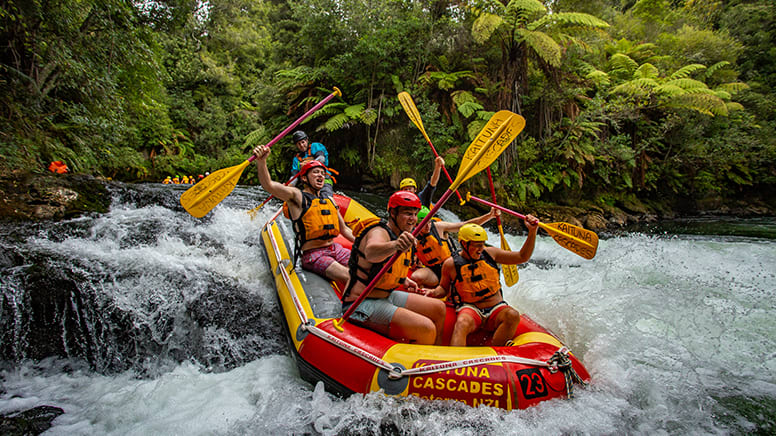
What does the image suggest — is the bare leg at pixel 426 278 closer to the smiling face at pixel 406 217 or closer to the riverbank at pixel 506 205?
the smiling face at pixel 406 217

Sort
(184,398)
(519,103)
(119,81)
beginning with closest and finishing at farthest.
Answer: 1. (184,398)
2. (119,81)
3. (519,103)

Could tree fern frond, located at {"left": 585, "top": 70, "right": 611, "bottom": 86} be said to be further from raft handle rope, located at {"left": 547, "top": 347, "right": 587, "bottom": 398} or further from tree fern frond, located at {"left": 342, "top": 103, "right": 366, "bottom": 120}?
raft handle rope, located at {"left": 547, "top": 347, "right": 587, "bottom": 398}

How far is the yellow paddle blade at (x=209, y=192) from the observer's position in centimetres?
289

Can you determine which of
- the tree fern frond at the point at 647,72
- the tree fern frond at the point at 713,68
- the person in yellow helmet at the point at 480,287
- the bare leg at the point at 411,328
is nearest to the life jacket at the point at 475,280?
the person in yellow helmet at the point at 480,287

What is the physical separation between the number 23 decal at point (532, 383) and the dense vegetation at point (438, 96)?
6.50 meters

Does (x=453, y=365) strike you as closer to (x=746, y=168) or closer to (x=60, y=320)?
(x=60, y=320)

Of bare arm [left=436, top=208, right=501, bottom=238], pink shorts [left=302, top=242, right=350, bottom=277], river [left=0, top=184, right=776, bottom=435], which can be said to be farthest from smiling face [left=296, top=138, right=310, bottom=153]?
bare arm [left=436, top=208, right=501, bottom=238]

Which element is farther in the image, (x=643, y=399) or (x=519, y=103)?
(x=519, y=103)

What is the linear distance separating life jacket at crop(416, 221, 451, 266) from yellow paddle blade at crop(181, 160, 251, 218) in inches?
68.2

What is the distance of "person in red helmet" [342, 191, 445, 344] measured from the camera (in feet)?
7.73

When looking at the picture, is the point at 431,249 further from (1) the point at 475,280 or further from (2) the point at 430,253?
(1) the point at 475,280

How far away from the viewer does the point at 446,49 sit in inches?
364

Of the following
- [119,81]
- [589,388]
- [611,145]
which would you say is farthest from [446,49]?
[589,388]

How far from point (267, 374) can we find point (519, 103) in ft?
28.8
